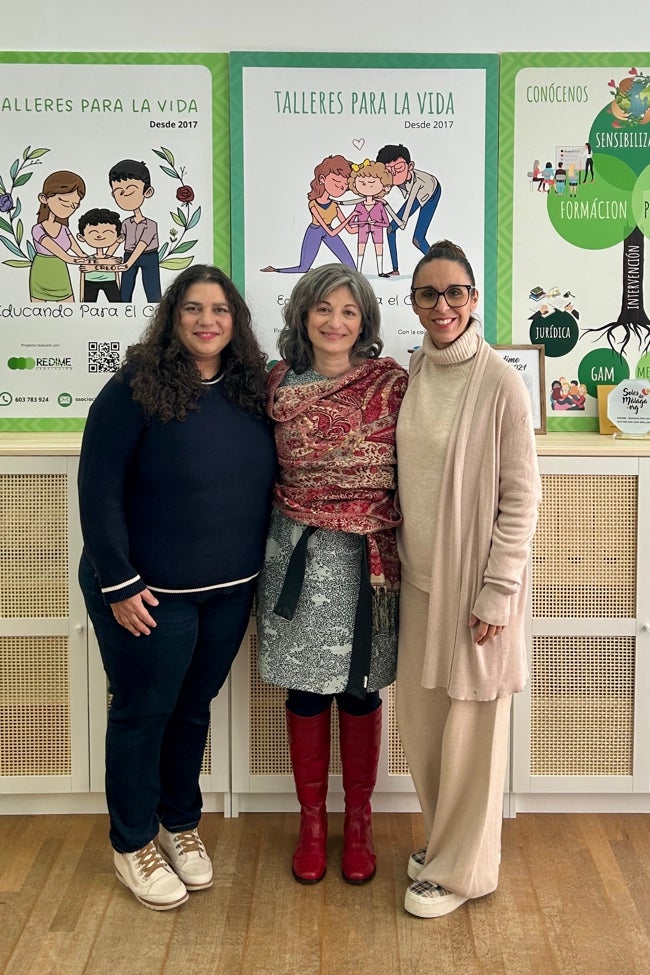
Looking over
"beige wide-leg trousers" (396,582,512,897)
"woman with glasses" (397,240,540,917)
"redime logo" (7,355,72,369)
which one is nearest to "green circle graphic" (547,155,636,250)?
"woman with glasses" (397,240,540,917)

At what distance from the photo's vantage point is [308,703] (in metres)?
2.34

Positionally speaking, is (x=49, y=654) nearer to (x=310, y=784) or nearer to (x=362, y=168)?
(x=310, y=784)

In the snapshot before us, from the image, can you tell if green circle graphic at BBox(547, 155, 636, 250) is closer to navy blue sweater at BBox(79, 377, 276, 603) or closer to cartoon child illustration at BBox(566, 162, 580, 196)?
cartoon child illustration at BBox(566, 162, 580, 196)

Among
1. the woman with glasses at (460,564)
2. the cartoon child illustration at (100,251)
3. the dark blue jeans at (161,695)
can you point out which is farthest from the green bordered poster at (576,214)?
the dark blue jeans at (161,695)

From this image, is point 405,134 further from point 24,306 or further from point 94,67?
point 24,306

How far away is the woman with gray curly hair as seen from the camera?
7.20 ft

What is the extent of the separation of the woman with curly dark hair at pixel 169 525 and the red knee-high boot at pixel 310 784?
236 millimetres

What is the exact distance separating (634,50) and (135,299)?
5.55 feet

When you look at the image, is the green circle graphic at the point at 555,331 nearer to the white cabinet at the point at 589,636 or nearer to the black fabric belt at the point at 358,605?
the white cabinet at the point at 589,636

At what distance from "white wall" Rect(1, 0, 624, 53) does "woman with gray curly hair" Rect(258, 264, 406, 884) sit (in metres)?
1.00

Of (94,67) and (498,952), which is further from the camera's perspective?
(94,67)

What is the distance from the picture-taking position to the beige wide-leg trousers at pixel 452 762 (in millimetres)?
2176

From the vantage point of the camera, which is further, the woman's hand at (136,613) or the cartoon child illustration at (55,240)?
the cartoon child illustration at (55,240)

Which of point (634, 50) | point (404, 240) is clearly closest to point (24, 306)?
point (404, 240)
